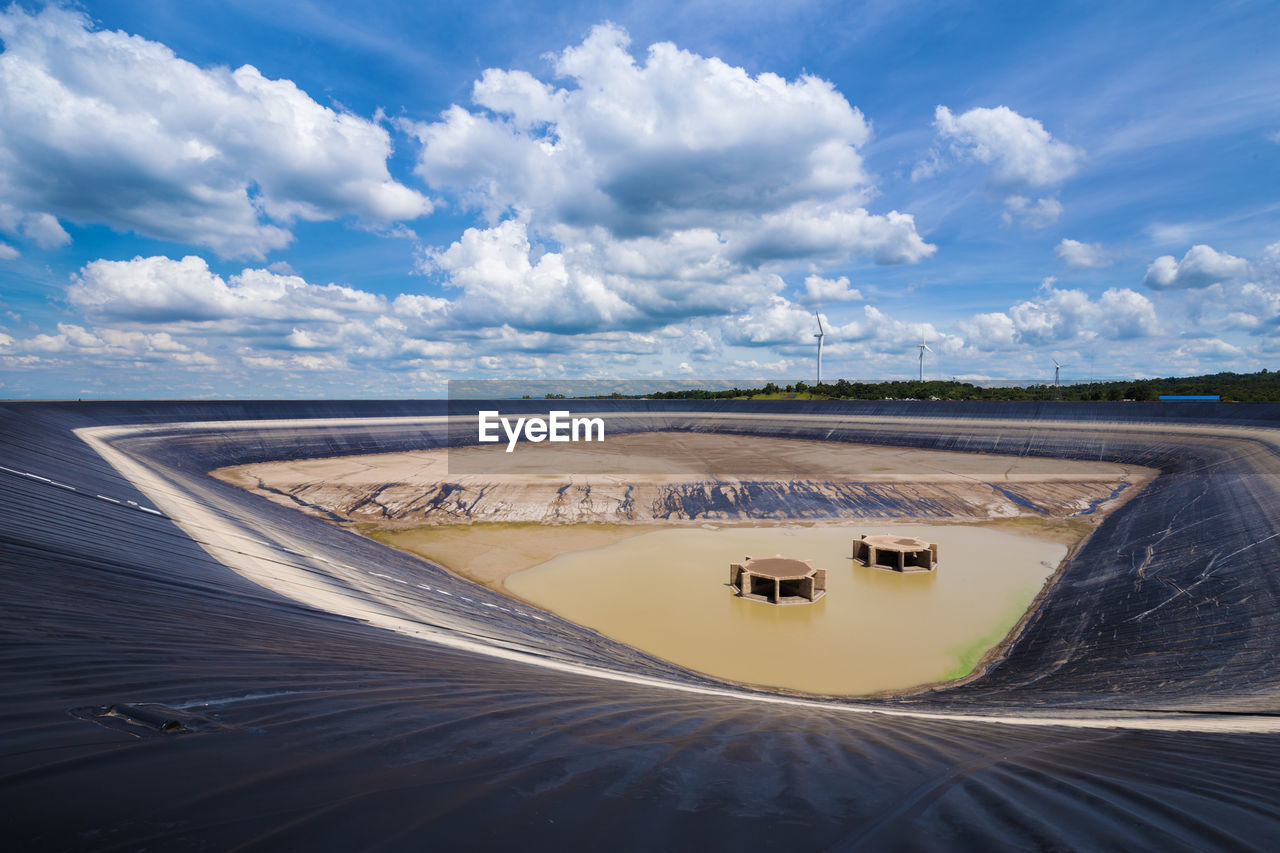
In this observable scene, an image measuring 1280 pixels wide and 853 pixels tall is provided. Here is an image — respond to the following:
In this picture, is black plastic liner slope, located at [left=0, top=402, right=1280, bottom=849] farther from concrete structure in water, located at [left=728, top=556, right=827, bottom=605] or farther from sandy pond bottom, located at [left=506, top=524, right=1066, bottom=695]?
concrete structure in water, located at [left=728, top=556, right=827, bottom=605]

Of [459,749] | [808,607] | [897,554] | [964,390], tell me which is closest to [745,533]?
[897,554]

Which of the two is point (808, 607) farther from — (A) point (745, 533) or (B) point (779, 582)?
(A) point (745, 533)

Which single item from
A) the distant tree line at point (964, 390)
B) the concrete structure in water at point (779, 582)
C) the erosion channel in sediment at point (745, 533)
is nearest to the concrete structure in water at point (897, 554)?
the erosion channel in sediment at point (745, 533)

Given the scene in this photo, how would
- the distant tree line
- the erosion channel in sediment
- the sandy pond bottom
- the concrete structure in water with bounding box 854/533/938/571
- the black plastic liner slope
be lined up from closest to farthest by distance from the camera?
the black plastic liner slope, the sandy pond bottom, the erosion channel in sediment, the concrete structure in water with bounding box 854/533/938/571, the distant tree line

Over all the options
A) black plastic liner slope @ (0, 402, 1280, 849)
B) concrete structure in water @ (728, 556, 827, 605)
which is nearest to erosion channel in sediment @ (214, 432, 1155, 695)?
concrete structure in water @ (728, 556, 827, 605)

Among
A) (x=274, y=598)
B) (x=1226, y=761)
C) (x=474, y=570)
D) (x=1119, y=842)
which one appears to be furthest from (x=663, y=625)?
(x=1119, y=842)

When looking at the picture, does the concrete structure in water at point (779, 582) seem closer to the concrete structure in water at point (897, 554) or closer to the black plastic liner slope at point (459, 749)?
the concrete structure in water at point (897, 554)
